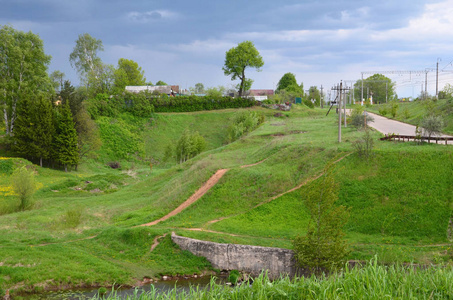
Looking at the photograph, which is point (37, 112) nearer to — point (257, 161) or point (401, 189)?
point (257, 161)

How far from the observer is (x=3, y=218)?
33125 millimetres

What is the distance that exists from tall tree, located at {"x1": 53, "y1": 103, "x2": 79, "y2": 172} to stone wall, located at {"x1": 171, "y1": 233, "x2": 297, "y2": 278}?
3764 cm

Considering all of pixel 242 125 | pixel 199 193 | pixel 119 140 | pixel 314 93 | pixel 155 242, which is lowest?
pixel 155 242

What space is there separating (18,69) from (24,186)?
30.5m

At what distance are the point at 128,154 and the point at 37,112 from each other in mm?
16984

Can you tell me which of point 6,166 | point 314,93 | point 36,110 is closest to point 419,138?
point 6,166

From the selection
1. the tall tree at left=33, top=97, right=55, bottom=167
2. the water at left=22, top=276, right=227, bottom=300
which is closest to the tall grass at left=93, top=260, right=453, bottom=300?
the water at left=22, top=276, right=227, bottom=300

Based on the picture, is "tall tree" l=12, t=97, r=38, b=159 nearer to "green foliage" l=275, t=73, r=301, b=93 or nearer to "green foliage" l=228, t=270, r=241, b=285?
"green foliage" l=228, t=270, r=241, b=285

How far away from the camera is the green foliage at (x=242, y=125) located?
6822 centimetres

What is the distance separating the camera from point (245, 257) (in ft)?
80.3

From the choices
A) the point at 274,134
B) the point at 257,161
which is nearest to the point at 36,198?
the point at 257,161

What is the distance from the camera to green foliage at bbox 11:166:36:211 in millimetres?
36469

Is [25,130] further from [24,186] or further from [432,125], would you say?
[432,125]

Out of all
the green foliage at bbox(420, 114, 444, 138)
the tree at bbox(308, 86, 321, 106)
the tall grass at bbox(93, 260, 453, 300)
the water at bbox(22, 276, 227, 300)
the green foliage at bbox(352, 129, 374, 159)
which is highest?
the tree at bbox(308, 86, 321, 106)
